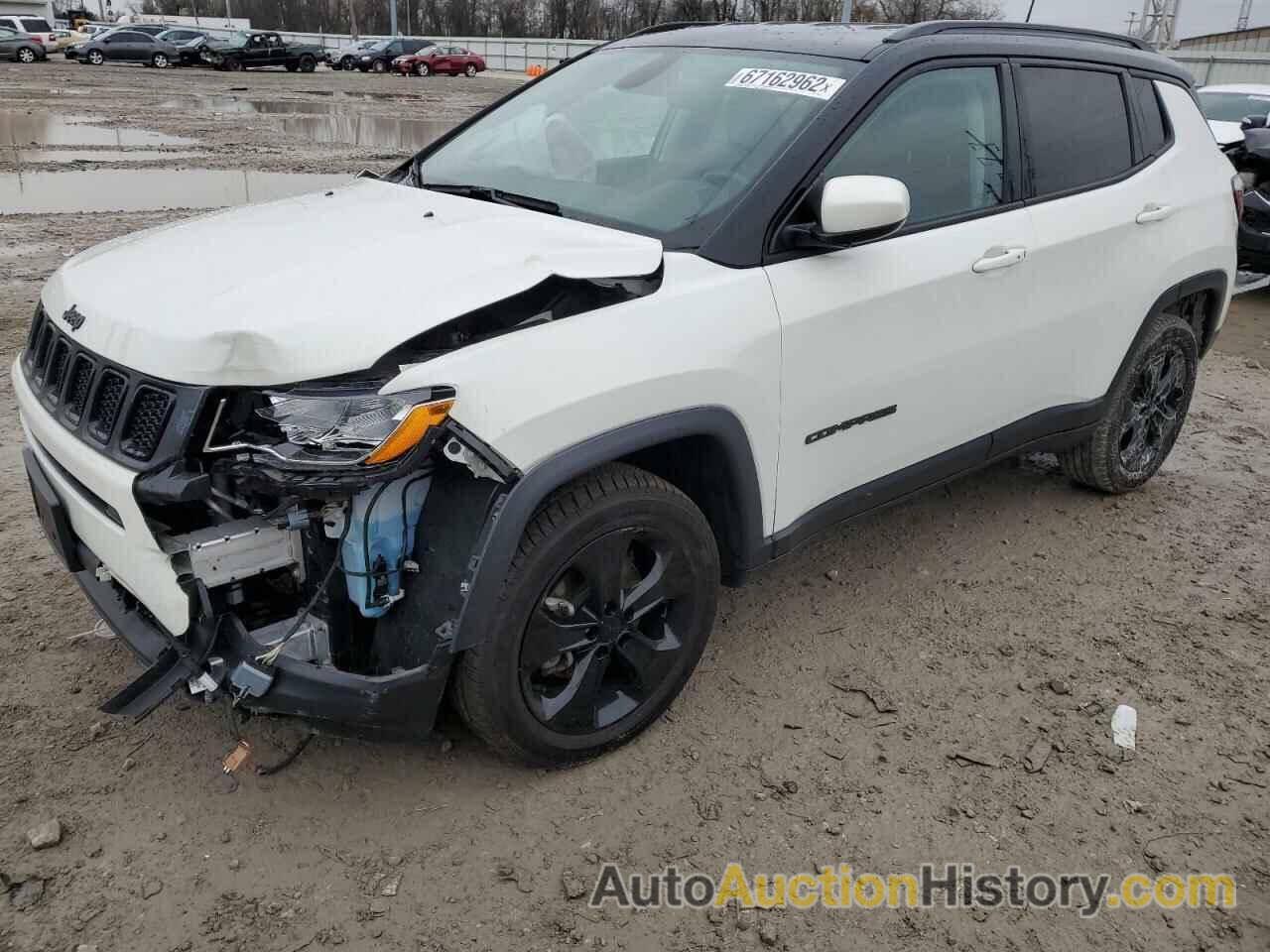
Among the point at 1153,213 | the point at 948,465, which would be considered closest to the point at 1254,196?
the point at 1153,213

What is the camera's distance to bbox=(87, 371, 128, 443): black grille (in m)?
2.31

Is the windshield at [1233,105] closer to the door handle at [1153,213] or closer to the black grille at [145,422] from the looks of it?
the door handle at [1153,213]

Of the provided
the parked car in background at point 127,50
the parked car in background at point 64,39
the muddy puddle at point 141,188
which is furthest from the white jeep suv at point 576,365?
the parked car in background at point 64,39

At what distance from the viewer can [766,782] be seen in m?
2.84

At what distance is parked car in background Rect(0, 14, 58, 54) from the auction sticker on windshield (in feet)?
142

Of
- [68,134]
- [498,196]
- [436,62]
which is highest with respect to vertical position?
[436,62]

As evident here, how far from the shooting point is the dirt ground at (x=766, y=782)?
239 cm

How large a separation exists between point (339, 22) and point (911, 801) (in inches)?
3804

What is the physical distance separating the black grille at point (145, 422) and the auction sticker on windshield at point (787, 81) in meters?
1.98

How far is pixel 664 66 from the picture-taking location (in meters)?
3.44

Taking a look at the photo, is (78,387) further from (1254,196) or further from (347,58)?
(347,58)

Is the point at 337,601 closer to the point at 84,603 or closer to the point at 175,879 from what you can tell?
the point at 175,879

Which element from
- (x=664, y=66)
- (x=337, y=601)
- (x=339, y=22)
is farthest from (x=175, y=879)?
(x=339, y=22)

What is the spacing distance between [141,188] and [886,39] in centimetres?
1071
